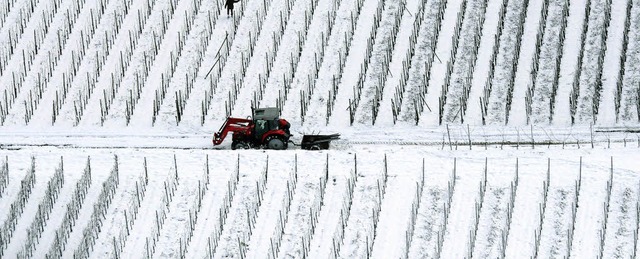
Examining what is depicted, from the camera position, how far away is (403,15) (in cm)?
3694

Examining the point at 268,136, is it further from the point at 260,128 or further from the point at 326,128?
the point at 326,128

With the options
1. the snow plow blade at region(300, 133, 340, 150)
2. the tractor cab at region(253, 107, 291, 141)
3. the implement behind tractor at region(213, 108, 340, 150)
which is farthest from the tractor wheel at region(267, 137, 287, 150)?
the snow plow blade at region(300, 133, 340, 150)

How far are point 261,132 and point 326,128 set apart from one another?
303cm

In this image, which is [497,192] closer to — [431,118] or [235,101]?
[431,118]

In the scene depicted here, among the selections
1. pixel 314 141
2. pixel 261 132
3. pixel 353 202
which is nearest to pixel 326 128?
pixel 314 141

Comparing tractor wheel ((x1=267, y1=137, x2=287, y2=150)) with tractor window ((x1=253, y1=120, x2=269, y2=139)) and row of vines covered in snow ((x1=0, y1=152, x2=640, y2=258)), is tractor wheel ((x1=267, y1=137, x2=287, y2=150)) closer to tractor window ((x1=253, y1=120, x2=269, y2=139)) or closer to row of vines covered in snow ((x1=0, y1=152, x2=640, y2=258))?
tractor window ((x1=253, y1=120, x2=269, y2=139))

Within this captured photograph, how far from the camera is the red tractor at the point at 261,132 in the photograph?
29047mm

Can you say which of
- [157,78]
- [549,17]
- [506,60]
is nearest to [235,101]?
[157,78]

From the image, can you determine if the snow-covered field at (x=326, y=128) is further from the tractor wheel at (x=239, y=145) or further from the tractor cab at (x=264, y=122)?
the tractor cab at (x=264, y=122)

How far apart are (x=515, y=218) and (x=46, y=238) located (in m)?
9.52

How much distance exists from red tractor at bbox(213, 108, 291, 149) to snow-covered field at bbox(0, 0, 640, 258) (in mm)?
959

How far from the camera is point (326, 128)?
31.8m

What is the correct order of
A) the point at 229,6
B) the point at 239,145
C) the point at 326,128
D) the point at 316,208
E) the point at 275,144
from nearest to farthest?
the point at 316,208 → the point at 275,144 → the point at 239,145 → the point at 326,128 → the point at 229,6

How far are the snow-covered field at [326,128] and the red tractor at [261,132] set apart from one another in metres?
0.96
